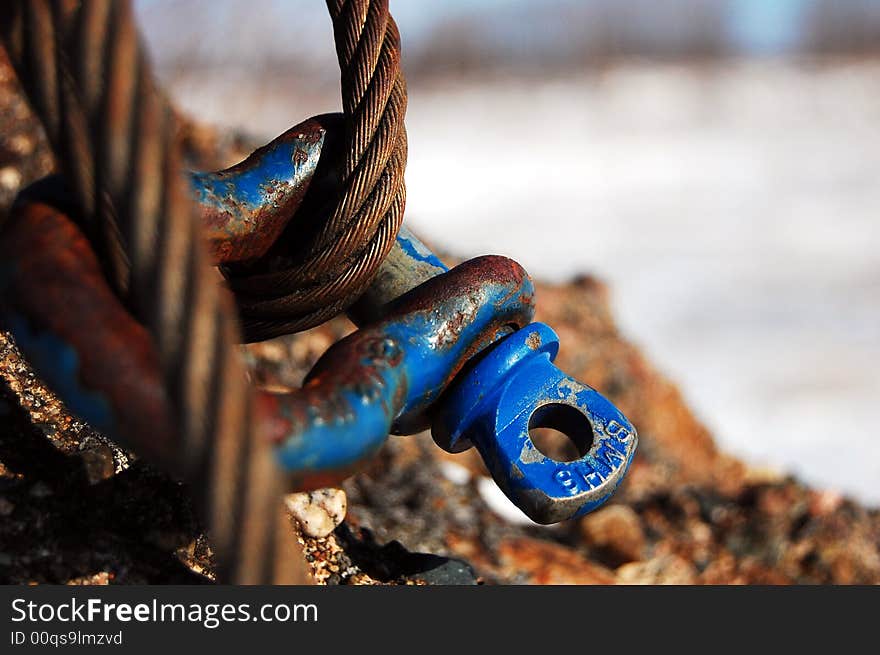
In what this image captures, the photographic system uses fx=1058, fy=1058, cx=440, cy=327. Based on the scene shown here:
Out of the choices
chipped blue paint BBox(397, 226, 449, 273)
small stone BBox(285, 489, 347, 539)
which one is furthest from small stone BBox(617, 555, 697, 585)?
chipped blue paint BBox(397, 226, 449, 273)

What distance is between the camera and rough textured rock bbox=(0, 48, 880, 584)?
1.20 m

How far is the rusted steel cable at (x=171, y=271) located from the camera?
2.27 ft

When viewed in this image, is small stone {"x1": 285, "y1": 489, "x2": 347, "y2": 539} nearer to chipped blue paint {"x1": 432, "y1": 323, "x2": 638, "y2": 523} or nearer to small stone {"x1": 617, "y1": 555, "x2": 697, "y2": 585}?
chipped blue paint {"x1": 432, "y1": 323, "x2": 638, "y2": 523}

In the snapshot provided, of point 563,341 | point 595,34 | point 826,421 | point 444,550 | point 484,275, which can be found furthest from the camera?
point 595,34

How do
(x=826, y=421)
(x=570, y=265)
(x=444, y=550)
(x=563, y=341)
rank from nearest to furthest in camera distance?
(x=444, y=550) < (x=563, y=341) < (x=826, y=421) < (x=570, y=265)

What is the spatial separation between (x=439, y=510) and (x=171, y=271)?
4.43ft

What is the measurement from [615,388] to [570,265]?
4.62 meters

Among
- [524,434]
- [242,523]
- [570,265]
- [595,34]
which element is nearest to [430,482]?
[524,434]

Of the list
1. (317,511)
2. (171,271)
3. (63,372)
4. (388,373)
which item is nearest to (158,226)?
(171,271)

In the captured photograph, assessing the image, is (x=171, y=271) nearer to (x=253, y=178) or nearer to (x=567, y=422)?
(x=253, y=178)

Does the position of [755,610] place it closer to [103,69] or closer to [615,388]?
[103,69]

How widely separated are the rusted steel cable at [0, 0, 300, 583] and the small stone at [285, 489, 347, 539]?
60 cm

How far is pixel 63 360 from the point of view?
811 mm

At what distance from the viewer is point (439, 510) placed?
1.98 m
